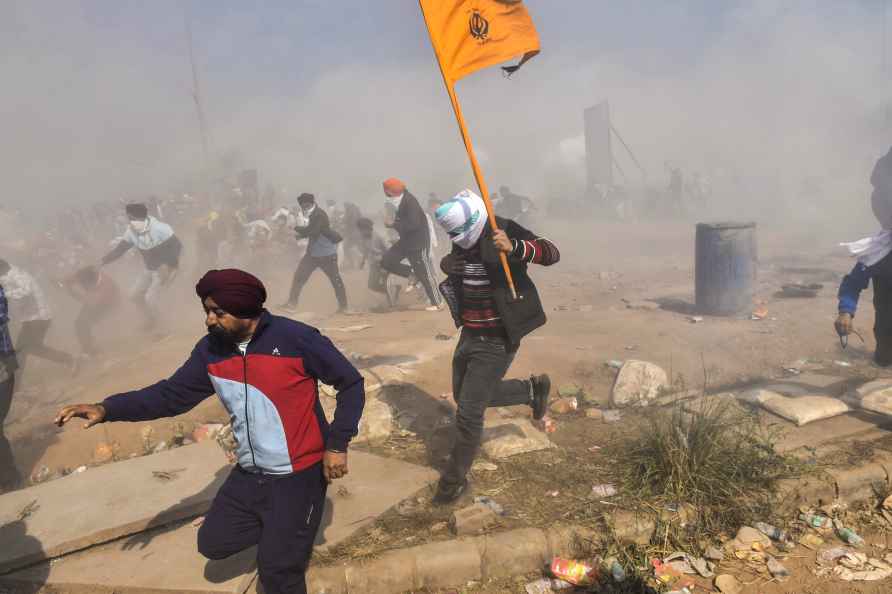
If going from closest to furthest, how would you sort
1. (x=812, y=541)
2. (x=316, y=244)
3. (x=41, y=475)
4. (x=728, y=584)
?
(x=728, y=584)
(x=812, y=541)
(x=41, y=475)
(x=316, y=244)

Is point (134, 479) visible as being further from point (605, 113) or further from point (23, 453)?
point (605, 113)

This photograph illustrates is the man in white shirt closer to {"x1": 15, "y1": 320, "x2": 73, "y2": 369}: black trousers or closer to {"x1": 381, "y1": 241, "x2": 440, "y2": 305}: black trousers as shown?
{"x1": 15, "y1": 320, "x2": 73, "y2": 369}: black trousers

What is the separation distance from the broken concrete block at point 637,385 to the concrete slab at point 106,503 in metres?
2.73

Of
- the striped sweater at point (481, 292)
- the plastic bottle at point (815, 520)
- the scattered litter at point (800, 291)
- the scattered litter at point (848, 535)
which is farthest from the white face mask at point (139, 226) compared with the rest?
the scattered litter at point (800, 291)

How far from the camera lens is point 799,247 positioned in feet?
43.5

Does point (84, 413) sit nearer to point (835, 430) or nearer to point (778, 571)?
point (778, 571)

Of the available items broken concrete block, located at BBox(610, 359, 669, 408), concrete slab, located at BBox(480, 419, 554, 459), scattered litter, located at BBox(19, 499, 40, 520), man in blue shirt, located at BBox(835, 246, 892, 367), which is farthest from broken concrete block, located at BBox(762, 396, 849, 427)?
scattered litter, located at BBox(19, 499, 40, 520)

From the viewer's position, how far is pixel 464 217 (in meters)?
2.92

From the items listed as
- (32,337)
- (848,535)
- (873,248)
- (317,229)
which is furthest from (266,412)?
(317,229)

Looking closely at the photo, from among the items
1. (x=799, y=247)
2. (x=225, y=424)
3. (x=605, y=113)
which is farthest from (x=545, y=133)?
(x=225, y=424)

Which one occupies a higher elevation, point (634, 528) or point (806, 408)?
point (806, 408)

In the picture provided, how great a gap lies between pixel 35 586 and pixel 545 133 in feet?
118

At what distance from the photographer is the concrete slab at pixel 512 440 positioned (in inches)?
141

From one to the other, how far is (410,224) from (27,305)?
13.6 ft
